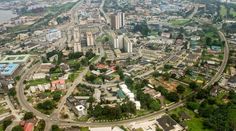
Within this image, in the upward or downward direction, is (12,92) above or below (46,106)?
above

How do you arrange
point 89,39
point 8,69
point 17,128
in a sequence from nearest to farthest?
1. point 17,128
2. point 8,69
3. point 89,39

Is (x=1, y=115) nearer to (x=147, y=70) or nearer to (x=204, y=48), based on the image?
(x=147, y=70)

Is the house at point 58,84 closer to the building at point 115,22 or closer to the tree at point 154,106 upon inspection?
the tree at point 154,106

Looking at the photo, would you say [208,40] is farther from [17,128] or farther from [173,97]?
[17,128]

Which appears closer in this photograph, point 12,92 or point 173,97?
point 173,97

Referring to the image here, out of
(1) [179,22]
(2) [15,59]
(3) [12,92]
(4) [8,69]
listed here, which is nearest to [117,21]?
(1) [179,22]
